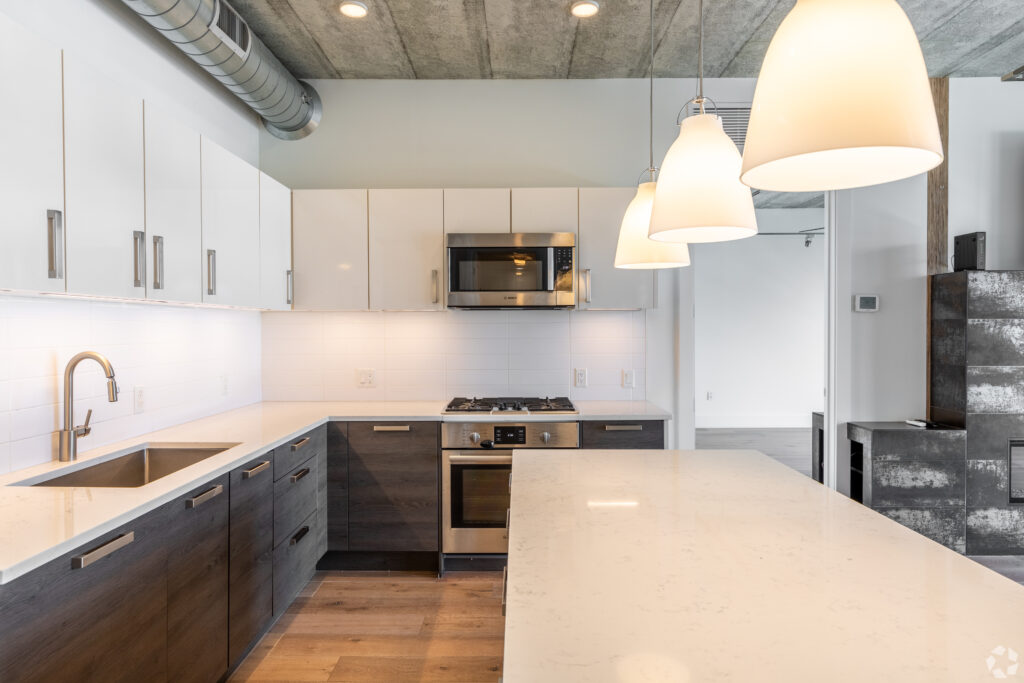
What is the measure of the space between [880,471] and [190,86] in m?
4.34

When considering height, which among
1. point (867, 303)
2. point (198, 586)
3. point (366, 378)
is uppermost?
point (867, 303)

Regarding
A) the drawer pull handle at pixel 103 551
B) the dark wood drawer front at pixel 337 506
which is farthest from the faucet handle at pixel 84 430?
the dark wood drawer front at pixel 337 506

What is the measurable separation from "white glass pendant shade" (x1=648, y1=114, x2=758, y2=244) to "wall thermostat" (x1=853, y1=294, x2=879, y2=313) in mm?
2963

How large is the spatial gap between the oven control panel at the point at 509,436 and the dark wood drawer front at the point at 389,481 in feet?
1.09

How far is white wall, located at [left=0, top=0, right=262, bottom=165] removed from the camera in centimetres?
215

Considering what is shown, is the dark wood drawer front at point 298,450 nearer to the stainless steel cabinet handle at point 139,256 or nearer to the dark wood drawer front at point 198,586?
the dark wood drawer front at point 198,586

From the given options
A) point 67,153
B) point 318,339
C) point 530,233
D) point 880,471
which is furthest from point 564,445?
point 67,153

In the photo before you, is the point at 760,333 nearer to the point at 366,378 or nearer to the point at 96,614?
the point at 366,378

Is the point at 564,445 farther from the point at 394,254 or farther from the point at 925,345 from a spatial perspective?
the point at 925,345

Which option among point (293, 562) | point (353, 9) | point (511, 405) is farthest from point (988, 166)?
point (293, 562)

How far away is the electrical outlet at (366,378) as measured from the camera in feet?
12.3

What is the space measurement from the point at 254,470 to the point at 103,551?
0.83 metres

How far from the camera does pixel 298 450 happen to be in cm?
276

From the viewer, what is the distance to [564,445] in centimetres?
320
